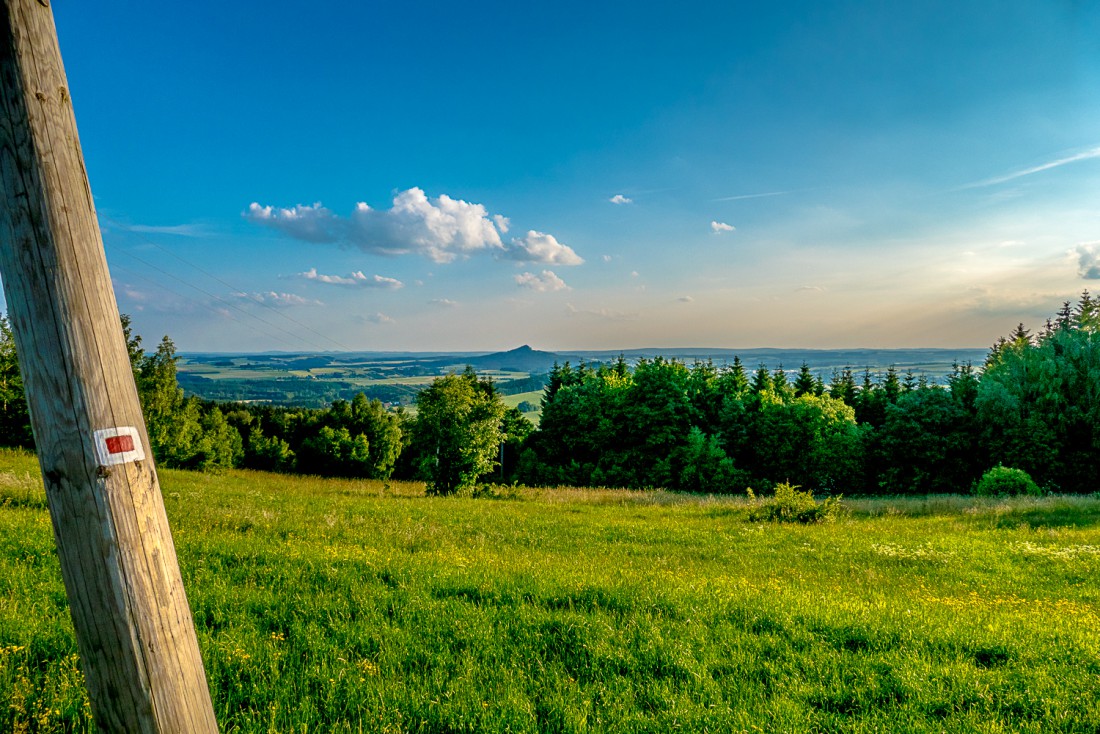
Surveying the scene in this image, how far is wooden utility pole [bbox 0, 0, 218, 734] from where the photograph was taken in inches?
71.2

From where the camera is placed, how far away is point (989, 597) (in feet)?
29.7

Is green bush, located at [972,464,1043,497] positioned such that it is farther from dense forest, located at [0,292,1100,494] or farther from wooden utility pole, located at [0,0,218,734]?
wooden utility pole, located at [0,0,218,734]

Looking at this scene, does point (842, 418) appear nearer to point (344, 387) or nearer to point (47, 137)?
point (47, 137)

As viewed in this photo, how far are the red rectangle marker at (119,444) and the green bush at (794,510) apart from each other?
19272 millimetres

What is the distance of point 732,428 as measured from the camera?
169 ft

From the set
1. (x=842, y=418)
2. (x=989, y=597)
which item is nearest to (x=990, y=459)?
(x=842, y=418)

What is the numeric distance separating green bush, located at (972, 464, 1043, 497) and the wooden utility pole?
3407cm

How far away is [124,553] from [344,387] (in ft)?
390

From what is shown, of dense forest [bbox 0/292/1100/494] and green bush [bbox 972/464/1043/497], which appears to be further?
dense forest [bbox 0/292/1100/494]

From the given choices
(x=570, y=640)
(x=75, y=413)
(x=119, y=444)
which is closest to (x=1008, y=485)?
(x=570, y=640)

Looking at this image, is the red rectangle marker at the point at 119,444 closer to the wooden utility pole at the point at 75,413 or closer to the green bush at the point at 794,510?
the wooden utility pole at the point at 75,413

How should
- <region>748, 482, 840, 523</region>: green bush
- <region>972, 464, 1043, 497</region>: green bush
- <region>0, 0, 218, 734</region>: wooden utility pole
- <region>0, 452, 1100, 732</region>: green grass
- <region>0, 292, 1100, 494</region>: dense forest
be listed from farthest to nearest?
<region>0, 292, 1100, 494</region>: dense forest
<region>972, 464, 1043, 497</region>: green bush
<region>748, 482, 840, 523</region>: green bush
<region>0, 452, 1100, 732</region>: green grass
<region>0, 0, 218, 734</region>: wooden utility pole

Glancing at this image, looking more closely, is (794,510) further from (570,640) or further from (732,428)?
(732,428)

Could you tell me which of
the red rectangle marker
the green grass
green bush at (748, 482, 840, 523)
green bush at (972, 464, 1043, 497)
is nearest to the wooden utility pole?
the red rectangle marker
